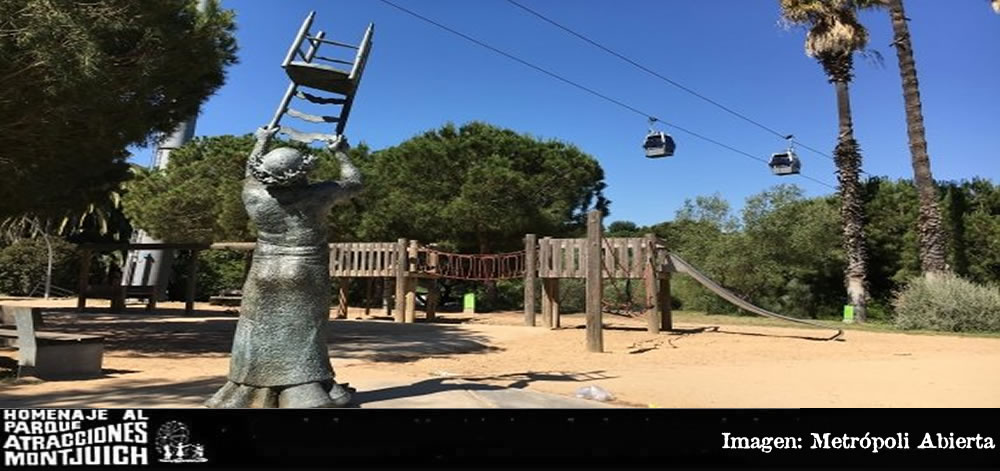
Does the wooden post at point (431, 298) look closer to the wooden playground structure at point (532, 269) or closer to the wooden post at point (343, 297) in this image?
the wooden playground structure at point (532, 269)

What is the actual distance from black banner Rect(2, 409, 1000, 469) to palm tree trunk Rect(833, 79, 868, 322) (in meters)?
17.5

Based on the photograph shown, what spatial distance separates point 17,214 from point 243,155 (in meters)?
16.0

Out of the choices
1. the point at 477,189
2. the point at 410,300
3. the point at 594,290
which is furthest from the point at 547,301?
the point at 477,189

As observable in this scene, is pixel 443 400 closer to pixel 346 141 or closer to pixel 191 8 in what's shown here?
pixel 346 141

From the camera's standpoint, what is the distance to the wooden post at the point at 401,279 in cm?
1722

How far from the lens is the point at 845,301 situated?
980 inches

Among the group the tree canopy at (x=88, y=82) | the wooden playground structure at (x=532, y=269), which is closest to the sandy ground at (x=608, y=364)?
the wooden playground structure at (x=532, y=269)

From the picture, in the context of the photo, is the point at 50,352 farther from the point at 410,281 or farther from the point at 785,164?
the point at 785,164

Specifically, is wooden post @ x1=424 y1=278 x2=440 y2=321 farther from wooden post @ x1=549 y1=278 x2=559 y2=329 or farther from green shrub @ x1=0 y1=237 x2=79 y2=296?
green shrub @ x1=0 y1=237 x2=79 y2=296

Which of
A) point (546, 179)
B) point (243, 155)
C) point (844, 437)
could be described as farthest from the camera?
point (243, 155)

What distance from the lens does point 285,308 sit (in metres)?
5.00

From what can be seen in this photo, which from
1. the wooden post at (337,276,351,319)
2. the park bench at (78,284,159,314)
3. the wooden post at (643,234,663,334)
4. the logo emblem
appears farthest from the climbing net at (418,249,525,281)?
the logo emblem

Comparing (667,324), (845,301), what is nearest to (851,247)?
(845,301)

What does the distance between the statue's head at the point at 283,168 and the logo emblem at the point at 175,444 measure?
6.45ft
